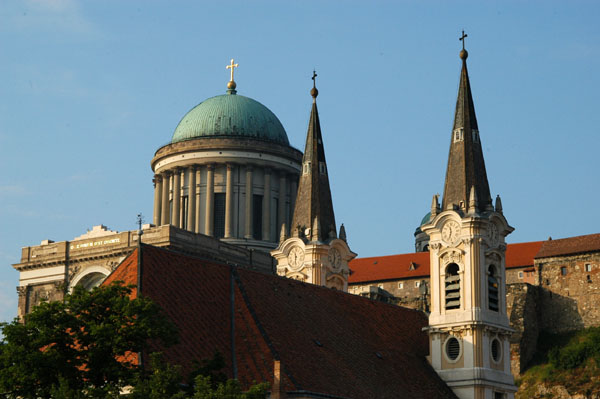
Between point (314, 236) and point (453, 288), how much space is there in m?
A: 9.34

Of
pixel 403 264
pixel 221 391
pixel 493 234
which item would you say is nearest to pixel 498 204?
pixel 493 234

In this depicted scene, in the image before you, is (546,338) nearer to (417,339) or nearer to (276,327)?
(417,339)

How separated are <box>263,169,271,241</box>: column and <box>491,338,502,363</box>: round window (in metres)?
37.3

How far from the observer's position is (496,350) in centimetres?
5288

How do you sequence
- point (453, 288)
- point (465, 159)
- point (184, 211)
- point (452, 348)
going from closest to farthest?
point (452, 348), point (453, 288), point (465, 159), point (184, 211)

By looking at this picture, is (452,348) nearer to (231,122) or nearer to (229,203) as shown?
(229,203)

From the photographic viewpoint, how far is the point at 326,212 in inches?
2399

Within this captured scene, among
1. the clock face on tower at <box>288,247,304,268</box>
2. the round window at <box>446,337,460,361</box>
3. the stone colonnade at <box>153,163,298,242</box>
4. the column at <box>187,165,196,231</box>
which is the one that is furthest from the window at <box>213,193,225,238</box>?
the round window at <box>446,337,460,361</box>

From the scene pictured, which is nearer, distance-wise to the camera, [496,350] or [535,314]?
[496,350]

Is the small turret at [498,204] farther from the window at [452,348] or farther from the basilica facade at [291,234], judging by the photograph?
the window at [452,348]

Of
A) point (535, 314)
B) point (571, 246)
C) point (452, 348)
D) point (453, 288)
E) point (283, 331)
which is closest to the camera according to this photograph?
point (283, 331)

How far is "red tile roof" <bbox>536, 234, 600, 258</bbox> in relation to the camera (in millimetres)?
89875

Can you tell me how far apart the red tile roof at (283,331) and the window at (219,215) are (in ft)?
118

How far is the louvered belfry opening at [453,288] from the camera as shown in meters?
52.5
